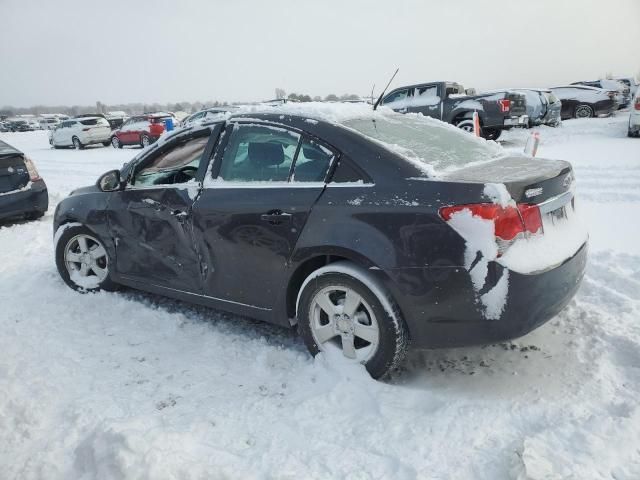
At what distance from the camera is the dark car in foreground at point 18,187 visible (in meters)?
7.04

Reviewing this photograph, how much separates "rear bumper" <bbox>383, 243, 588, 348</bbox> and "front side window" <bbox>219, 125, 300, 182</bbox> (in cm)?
104

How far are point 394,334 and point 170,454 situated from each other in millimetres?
1289

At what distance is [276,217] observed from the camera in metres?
3.12

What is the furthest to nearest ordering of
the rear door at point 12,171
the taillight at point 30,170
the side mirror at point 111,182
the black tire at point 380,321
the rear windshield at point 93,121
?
the rear windshield at point 93,121 < the taillight at point 30,170 < the rear door at point 12,171 < the side mirror at point 111,182 < the black tire at point 380,321

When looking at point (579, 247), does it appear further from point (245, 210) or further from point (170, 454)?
point (170, 454)

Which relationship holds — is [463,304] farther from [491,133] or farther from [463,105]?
[491,133]

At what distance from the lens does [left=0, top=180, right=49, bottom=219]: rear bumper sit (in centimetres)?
704

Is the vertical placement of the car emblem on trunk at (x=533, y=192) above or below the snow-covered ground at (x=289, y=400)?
above

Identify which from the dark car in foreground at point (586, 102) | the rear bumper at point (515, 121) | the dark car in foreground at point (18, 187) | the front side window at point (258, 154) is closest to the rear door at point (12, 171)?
the dark car in foreground at point (18, 187)

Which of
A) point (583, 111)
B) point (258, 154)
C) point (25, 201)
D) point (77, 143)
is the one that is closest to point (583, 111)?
point (583, 111)

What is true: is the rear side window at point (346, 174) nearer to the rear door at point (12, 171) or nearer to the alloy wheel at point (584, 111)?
the rear door at point (12, 171)

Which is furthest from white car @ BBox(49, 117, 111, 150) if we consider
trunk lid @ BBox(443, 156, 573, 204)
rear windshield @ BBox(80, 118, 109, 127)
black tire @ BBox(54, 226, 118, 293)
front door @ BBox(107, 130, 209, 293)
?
trunk lid @ BBox(443, 156, 573, 204)

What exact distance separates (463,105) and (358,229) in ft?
40.5

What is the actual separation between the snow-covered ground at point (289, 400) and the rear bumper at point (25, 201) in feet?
10.9
